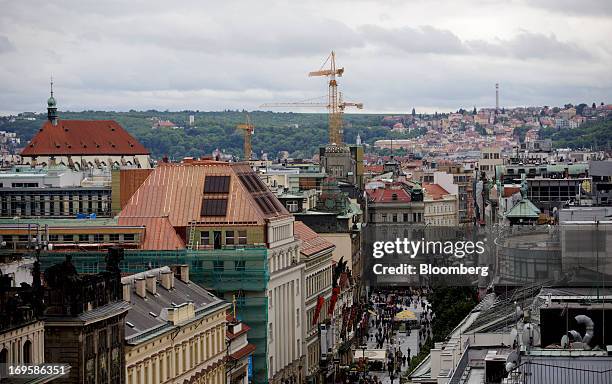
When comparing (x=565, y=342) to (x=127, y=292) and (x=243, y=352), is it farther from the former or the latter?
(x=243, y=352)

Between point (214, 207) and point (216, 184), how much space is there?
169 cm

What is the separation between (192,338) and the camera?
262ft

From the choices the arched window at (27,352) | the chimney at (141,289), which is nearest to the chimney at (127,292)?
the chimney at (141,289)

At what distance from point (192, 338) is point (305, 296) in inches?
1584

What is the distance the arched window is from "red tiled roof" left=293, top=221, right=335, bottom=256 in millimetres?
62044

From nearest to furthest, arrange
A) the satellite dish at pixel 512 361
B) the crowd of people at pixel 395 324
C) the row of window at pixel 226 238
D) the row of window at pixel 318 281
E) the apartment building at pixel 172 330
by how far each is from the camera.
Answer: the satellite dish at pixel 512 361, the apartment building at pixel 172 330, the row of window at pixel 226 238, the row of window at pixel 318 281, the crowd of people at pixel 395 324

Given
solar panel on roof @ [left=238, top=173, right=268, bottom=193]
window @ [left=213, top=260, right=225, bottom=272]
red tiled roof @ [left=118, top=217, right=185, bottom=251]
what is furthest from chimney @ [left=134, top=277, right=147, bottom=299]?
solar panel on roof @ [left=238, top=173, right=268, bottom=193]

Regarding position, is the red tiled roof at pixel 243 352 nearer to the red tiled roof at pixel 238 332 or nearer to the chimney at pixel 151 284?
the red tiled roof at pixel 238 332

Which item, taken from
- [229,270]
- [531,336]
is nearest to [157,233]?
[229,270]

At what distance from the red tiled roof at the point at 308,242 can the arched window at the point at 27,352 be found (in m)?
62.0

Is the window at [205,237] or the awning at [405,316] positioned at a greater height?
the window at [205,237]

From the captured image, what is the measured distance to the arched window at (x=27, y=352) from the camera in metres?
57.2

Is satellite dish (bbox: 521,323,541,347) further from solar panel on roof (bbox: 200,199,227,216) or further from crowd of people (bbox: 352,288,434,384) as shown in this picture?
crowd of people (bbox: 352,288,434,384)

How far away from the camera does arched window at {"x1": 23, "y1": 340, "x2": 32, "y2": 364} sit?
188 feet
